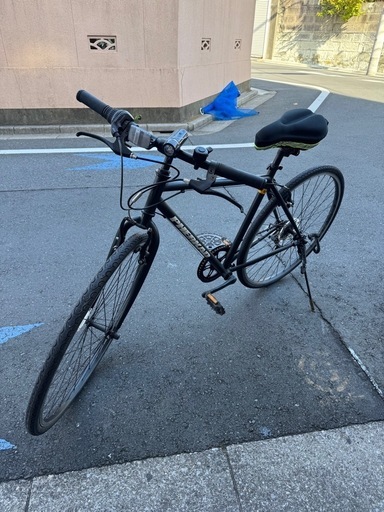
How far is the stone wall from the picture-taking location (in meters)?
17.8

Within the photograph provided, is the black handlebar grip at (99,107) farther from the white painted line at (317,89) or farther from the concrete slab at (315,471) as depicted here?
the white painted line at (317,89)

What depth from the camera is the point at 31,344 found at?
229 cm

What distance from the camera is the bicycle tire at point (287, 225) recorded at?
2412 millimetres

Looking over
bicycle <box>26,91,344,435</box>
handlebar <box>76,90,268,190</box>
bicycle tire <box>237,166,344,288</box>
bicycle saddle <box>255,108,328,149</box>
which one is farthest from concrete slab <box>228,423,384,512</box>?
bicycle saddle <box>255,108,328,149</box>

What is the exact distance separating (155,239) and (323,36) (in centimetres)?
2253

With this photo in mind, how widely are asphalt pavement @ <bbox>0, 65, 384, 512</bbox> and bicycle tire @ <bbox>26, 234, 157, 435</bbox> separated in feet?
0.40

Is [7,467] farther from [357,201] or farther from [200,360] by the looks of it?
[357,201]

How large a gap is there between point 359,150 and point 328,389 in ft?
16.7

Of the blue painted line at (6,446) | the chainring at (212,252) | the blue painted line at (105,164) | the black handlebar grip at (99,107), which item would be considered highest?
the black handlebar grip at (99,107)

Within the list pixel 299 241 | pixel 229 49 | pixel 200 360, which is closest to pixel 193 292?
pixel 200 360

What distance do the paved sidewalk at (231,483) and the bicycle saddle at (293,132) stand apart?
158 centimetres

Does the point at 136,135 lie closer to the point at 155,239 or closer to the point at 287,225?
the point at 155,239

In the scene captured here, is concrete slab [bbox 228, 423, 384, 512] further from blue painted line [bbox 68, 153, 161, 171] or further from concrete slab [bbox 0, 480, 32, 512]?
blue painted line [bbox 68, 153, 161, 171]

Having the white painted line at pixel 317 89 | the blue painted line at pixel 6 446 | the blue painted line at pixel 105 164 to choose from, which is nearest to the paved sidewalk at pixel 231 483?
the blue painted line at pixel 6 446
